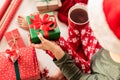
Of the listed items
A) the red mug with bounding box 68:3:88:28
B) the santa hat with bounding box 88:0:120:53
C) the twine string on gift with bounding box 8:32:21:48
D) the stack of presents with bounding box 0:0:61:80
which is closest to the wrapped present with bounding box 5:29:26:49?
the twine string on gift with bounding box 8:32:21:48

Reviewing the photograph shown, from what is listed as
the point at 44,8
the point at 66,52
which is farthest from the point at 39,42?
the point at 44,8

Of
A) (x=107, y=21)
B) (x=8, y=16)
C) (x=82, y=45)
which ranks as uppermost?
(x=107, y=21)

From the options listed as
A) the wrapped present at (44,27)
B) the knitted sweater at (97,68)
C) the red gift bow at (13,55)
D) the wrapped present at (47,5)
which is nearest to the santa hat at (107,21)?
the knitted sweater at (97,68)

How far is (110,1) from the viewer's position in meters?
0.54

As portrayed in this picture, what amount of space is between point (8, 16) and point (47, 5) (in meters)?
0.17

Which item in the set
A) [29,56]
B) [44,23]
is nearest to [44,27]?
[44,23]

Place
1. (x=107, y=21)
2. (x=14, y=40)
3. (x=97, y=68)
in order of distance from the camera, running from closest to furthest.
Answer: (x=107, y=21) → (x=97, y=68) → (x=14, y=40)

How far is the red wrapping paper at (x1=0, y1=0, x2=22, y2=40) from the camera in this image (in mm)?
1048

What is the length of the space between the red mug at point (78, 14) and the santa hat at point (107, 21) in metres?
0.34

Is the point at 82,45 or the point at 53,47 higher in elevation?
the point at 53,47

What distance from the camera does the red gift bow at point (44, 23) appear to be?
2.70 ft

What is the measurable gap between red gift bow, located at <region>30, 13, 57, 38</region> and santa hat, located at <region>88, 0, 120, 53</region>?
27cm

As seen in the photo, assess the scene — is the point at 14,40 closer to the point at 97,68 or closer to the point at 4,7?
the point at 4,7

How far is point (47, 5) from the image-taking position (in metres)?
1.04
